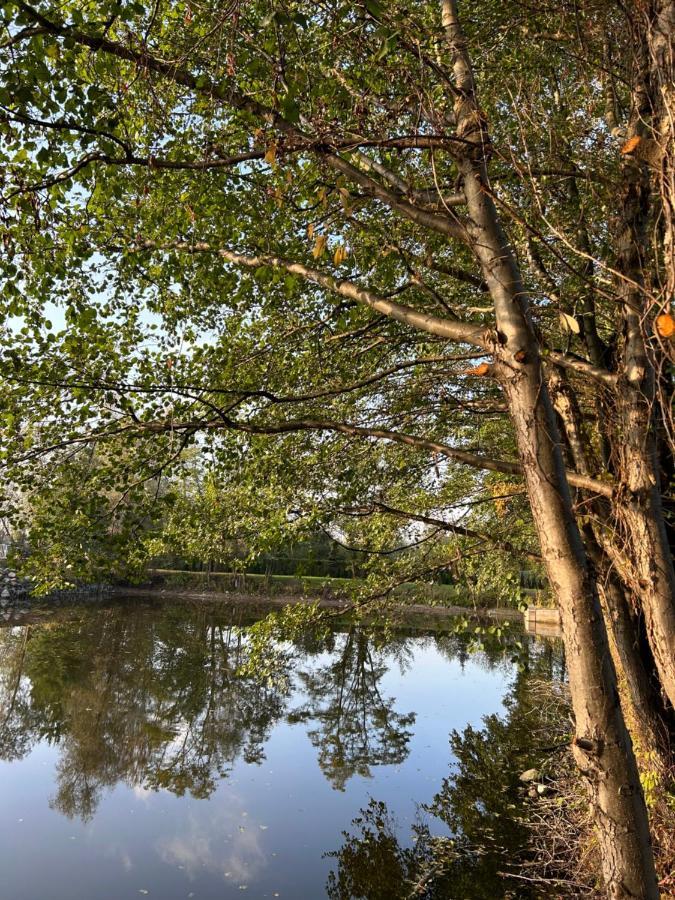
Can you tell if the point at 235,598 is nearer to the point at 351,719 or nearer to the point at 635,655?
the point at 351,719

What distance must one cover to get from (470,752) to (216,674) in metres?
8.23

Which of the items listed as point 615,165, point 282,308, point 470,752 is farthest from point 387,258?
point 470,752

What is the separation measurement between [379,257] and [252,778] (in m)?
9.29

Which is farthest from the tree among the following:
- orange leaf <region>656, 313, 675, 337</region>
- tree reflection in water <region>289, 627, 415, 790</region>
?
tree reflection in water <region>289, 627, 415, 790</region>

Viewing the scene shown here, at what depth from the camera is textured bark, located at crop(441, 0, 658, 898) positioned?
2.60 m

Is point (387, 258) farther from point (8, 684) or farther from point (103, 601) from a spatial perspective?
point (103, 601)

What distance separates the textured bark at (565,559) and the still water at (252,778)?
9.99 ft

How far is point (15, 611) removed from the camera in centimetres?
2811

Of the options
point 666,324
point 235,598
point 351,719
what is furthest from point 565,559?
point 235,598

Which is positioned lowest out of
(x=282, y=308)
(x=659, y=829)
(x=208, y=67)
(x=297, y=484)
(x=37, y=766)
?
(x=37, y=766)

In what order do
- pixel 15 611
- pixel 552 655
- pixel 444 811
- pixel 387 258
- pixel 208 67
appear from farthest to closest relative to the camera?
pixel 15 611
pixel 552 655
pixel 444 811
pixel 387 258
pixel 208 67

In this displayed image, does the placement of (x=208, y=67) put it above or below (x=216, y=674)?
above

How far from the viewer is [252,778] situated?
34.8 ft

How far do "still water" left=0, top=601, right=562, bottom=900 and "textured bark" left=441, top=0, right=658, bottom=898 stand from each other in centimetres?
305
